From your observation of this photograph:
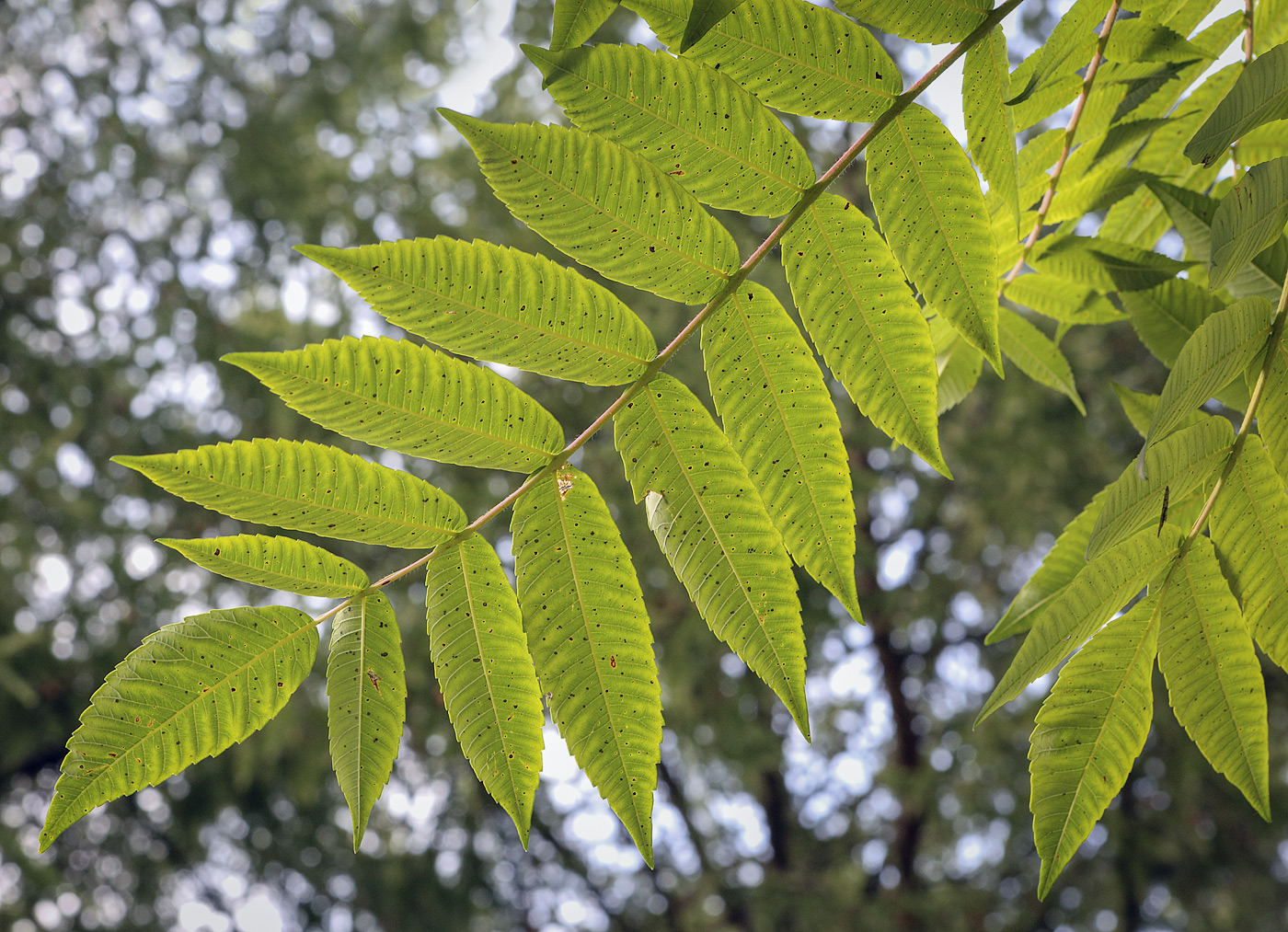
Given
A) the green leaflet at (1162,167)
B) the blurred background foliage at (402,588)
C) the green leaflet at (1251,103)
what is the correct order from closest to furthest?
the green leaflet at (1251,103), the green leaflet at (1162,167), the blurred background foliage at (402,588)

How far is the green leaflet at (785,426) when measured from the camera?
2.58ft

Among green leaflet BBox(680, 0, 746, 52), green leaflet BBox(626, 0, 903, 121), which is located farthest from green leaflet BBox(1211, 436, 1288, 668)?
green leaflet BBox(680, 0, 746, 52)

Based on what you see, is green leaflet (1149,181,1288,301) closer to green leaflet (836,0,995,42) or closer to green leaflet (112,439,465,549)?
green leaflet (836,0,995,42)

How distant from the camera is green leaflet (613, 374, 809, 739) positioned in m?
0.78

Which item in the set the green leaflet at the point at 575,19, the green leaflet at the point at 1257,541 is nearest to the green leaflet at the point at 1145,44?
the green leaflet at the point at 1257,541

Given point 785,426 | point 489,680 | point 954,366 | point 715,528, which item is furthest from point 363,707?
point 954,366

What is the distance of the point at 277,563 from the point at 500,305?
0.31 m

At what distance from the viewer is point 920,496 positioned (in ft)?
18.2

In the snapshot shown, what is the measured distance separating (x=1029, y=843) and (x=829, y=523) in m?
5.72

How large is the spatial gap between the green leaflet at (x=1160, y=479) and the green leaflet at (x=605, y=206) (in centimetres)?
41

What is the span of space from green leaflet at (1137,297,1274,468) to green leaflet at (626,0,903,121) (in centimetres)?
34

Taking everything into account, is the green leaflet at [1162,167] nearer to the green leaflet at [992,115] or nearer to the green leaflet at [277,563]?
the green leaflet at [992,115]

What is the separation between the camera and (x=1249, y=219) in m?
0.66

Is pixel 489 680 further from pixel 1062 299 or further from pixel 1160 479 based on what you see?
pixel 1062 299
